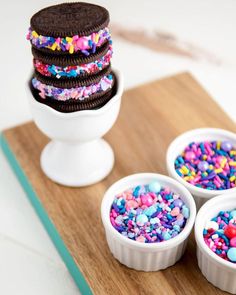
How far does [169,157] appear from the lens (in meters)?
1.67

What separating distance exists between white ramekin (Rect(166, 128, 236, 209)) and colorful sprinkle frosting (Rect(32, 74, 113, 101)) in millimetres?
258

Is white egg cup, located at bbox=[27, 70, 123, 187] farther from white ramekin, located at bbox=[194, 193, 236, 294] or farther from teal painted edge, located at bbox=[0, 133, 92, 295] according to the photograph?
white ramekin, located at bbox=[194, 193, 236, 294]

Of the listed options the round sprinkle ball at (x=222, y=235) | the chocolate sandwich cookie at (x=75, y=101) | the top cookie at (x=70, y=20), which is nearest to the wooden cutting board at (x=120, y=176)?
the round sprinkle ball at (x=222, y=235)

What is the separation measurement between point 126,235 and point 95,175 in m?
0.32

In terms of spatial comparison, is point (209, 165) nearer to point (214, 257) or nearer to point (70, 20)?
point (214, 257)

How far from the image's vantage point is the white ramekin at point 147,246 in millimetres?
1456

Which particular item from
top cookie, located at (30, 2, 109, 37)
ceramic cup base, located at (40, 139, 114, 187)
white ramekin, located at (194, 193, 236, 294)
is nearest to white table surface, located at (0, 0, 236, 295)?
ceramic cup base, located at (40, 139, 114, 187)

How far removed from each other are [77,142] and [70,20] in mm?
345

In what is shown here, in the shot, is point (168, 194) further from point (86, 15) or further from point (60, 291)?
point (86, 15)

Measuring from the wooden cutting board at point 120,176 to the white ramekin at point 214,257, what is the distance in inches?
1.3

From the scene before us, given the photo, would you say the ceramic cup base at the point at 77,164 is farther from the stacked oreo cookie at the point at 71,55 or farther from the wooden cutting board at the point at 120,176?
the stacked oreo cookie at the point at 71,55

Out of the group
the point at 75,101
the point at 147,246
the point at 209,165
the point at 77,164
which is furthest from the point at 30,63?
the point at 147,246

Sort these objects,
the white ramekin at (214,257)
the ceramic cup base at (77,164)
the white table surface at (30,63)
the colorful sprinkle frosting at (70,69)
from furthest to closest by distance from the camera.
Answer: the ceramic cup base at (77,164) → the white table surface at (30,63) → the colorful sprinkle frosting at (70,69) → the white ramekin at (214,257)

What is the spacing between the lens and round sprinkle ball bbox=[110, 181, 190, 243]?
1488 mm
